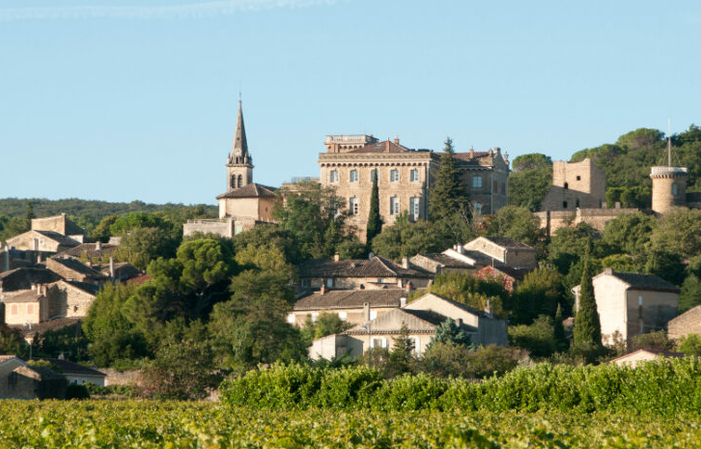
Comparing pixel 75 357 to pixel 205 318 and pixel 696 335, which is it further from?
pixel 696 335

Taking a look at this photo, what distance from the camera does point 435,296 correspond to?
208 feet

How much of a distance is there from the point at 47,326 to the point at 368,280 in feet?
60.0

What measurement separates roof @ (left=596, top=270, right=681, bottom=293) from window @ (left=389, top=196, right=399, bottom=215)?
23766 mm

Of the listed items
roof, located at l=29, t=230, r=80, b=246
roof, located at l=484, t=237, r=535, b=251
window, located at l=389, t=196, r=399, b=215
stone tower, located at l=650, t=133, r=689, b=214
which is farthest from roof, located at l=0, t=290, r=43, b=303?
stone tower, located at l=650, t=133, r=689, b=214

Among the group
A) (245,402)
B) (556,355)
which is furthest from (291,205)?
(245,402)

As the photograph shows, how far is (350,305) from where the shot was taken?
225 feet

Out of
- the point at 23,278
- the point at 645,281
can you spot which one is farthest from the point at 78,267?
the point at 645,281

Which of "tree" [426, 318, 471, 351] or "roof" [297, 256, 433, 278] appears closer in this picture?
"tree" [426, 318, 471, 351]

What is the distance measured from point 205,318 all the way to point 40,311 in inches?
362

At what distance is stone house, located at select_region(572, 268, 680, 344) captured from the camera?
66.8 metres

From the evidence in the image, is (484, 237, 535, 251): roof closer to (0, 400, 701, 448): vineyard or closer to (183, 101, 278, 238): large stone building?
(183, 101, 278, 238): large stone building

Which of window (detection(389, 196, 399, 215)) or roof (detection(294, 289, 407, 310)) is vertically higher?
window (detection(389, 196, 399, 215))

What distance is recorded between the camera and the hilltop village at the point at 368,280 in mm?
59344

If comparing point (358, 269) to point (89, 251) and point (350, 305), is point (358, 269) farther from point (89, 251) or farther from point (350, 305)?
point (89, 251)
